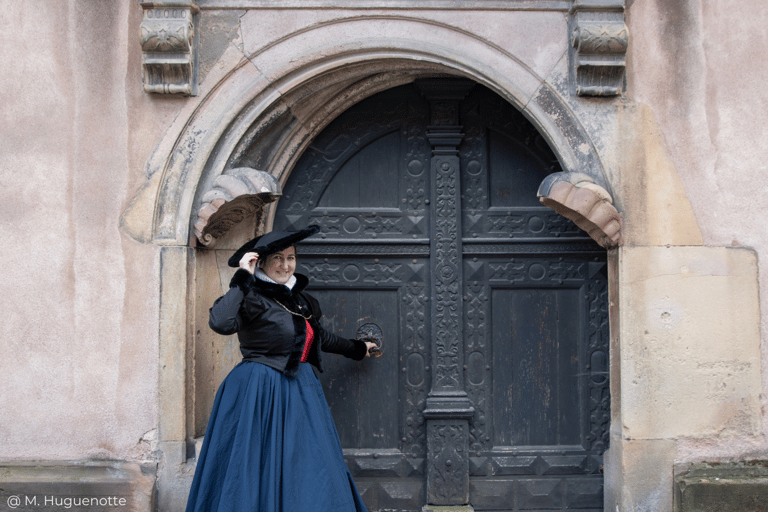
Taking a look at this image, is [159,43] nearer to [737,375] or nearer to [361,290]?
[361,290]

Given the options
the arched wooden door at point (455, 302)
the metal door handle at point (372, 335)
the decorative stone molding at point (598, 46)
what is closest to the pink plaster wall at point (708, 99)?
the decorative stone molding at point (598, 46)

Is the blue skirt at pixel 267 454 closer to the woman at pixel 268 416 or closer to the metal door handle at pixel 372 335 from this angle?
the woman at pixel 268 416

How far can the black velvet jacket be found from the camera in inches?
101

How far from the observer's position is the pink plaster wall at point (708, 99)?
301 cm

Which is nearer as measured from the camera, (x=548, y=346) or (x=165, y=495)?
(x=165, y=495)

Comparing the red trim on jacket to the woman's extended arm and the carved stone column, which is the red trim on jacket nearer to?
the woman's extended arm

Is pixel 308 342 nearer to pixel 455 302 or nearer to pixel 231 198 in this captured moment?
pixel 231 198

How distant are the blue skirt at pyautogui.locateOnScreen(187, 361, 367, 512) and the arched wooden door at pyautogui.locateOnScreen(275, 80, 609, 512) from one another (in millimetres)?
781

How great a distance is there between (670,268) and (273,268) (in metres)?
1.96

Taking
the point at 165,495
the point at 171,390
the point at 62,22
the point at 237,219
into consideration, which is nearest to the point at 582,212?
the point at 237,219

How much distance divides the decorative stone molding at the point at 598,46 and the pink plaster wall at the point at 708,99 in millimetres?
98

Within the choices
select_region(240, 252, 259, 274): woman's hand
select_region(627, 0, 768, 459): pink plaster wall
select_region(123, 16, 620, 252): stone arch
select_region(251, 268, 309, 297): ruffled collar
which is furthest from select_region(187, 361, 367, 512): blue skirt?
select_region(627, 0, 768, 459): pink plaster wall

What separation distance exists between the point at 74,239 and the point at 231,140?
94cm

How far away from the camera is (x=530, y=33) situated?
3.04 m
